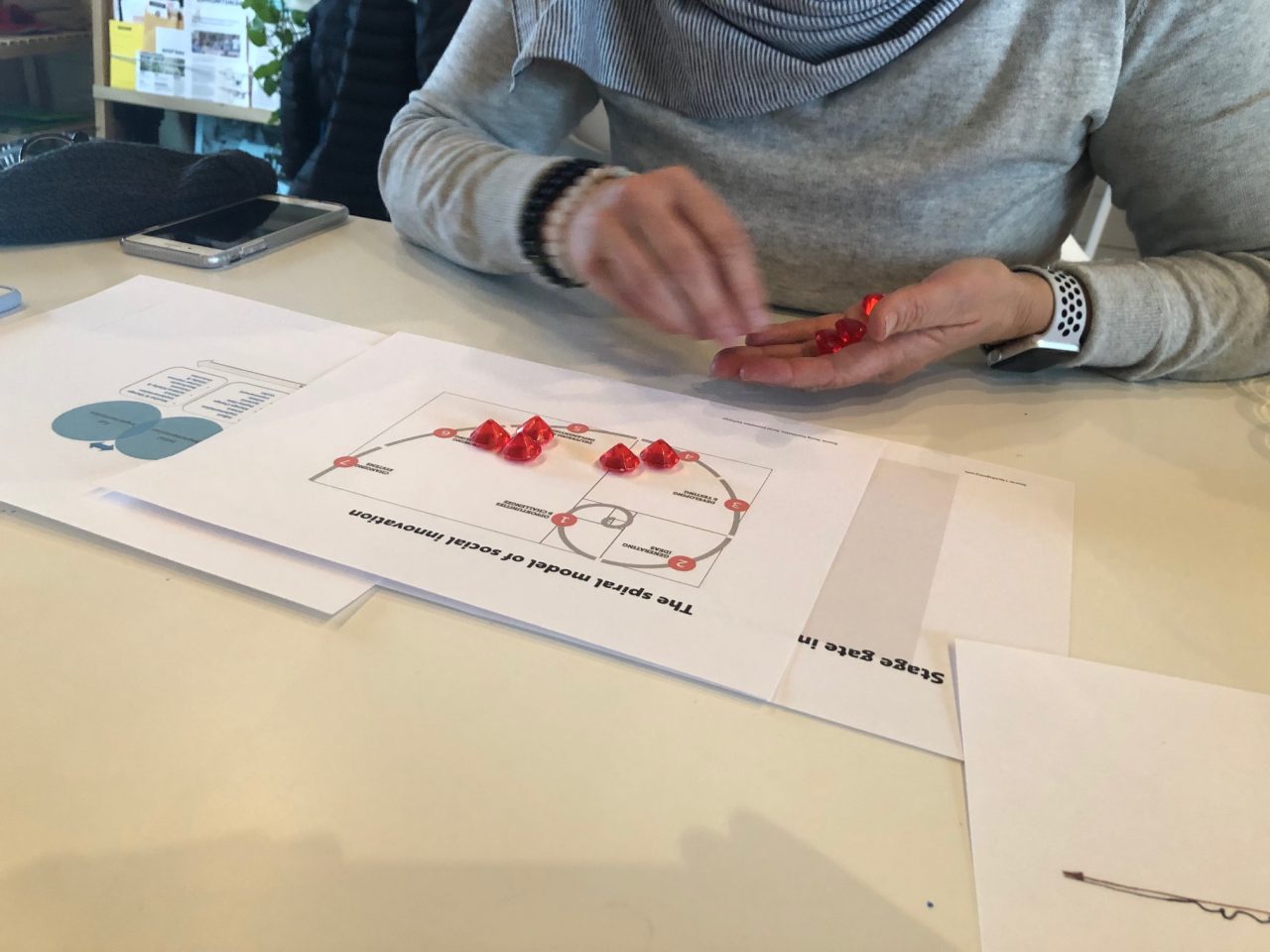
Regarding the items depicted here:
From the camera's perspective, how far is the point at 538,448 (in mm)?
547

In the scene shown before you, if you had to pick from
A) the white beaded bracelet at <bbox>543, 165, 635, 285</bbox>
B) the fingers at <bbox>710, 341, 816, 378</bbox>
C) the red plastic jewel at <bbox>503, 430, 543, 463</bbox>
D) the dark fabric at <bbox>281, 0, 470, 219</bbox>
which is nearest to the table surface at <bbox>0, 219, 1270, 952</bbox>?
the red plastic jewel at <bbox>503, 430, 543, 463</bbox>

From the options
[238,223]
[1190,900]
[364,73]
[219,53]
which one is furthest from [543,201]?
[219,53]

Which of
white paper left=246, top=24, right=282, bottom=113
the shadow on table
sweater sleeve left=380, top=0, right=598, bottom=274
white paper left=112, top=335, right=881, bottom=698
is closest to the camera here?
the shadow on table

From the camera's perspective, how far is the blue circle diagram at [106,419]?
0.55m

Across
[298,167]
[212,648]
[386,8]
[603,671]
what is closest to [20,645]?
[212,648]

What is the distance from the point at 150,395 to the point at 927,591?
19.5 inches

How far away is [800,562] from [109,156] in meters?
0.79

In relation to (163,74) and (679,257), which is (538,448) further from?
(163,74)

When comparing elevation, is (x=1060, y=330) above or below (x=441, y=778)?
above

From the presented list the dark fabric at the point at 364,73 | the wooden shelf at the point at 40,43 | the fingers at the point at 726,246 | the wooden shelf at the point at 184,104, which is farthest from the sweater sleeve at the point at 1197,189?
the wooden shelf at the point at 40,43

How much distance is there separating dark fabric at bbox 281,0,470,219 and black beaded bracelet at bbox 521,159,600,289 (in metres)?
0.83

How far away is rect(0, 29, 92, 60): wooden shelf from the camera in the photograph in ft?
7.07

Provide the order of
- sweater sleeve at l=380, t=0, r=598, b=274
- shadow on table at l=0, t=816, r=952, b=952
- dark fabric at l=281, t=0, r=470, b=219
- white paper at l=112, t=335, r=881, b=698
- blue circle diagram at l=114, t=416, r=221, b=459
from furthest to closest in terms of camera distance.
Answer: dark fabric at l=281, t=0, r=470, b=219
sweater sleeve at l=380, t=0, r=598, b=274
blue circle diagram at l=114, t=416, r=221, b=459
white paper at l=112, t=335, r=881, b=698
shadow on table at l=0, t=816, r=952, b=952

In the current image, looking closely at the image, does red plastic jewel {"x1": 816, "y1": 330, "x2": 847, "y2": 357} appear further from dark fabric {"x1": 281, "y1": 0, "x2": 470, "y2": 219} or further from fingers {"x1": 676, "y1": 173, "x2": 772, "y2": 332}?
dark fabric {"x1": 281, "y1": 0, "x2": 470, "y2": 219}
